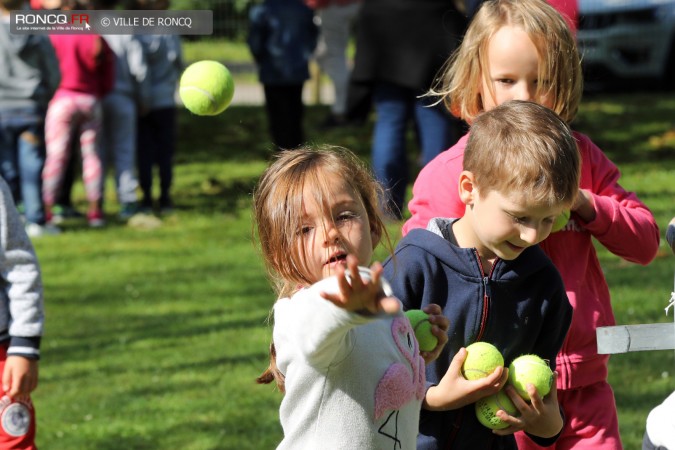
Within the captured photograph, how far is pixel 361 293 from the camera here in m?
2.15

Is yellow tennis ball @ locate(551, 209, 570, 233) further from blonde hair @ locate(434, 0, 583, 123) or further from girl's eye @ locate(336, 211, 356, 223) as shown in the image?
girl's eye @ locate(336, 211, 356, 223)

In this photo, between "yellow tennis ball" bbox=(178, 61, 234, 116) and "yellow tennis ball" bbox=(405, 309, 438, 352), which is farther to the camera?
"yellow tennis ball" bbox=(178, 61, 234, 116)

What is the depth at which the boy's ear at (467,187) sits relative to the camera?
117 inches

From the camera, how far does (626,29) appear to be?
15.6 meters

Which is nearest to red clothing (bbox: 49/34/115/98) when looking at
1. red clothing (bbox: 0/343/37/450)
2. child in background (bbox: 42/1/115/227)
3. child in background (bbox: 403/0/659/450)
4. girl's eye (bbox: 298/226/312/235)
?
child in background (bbox: 42/1/115/227)

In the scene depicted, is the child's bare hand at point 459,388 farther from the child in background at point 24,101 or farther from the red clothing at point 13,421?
the child in background at point 24,101

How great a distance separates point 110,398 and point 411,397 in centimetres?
341

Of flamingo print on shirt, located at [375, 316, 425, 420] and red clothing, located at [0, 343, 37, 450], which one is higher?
flamingo print on shirt, located at [375, 316, 425, 420]

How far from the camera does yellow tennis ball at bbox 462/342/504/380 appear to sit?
2805mm

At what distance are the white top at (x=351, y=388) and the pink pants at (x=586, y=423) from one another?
79 cm

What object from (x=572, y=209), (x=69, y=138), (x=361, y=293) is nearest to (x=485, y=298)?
(x=572, y=209)

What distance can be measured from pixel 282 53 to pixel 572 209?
25.1ft

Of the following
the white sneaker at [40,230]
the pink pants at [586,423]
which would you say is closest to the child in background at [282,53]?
the white sneaker at [40,230]

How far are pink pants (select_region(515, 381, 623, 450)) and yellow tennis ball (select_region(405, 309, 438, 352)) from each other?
72 cm
